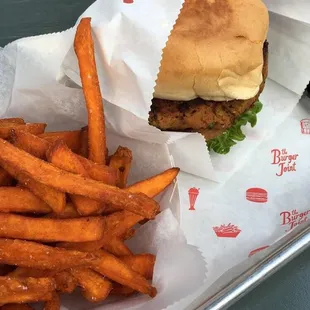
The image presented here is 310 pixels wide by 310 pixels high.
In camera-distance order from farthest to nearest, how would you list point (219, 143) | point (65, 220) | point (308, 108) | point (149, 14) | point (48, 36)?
1. point (308, 108)
2. point (219, 143)
3. point (48, 36)
4. point (149, 14)
5. point (65, 220)

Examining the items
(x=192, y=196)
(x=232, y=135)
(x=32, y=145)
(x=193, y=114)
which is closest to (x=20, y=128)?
(x=32, y=145)

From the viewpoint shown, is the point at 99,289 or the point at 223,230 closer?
the point at 99,289

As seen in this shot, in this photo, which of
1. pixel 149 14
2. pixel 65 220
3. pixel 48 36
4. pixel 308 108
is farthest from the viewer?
pixel 308 108

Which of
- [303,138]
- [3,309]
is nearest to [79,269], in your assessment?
[3,309]

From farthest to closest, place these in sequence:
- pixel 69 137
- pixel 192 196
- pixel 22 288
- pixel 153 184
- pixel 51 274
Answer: pixel 192 196, pixel 69 137, pixel 153 184, pixel 51 274, pixel 22 288

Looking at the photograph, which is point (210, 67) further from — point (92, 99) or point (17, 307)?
point (17, 307)

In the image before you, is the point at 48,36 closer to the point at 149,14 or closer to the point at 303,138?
the point at 149,14
